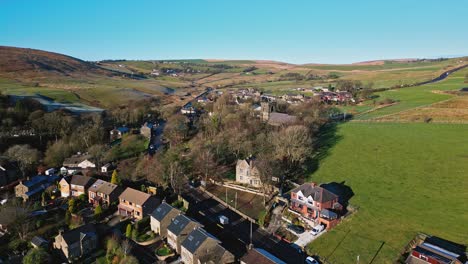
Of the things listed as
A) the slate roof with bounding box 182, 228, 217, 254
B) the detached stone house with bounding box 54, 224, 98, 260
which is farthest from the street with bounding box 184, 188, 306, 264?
the detached stone house with bounding box 54, 224, 98, 260

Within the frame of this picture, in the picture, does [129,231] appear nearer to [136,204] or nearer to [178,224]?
[136,204]

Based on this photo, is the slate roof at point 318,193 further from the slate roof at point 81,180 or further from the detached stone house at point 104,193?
the slate roof at point 81,180

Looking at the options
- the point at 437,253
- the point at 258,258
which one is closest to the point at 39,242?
the point at 258,258

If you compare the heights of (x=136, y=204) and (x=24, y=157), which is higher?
(x=24, y=157)

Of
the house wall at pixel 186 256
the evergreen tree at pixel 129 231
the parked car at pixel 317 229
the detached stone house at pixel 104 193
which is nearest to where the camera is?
the house wall at pixel 186 256

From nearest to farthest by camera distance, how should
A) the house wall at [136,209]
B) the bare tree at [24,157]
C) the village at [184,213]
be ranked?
1. the village at [184,213]
2. the house wall at [136,209]
3. the bare tree at [24,157]

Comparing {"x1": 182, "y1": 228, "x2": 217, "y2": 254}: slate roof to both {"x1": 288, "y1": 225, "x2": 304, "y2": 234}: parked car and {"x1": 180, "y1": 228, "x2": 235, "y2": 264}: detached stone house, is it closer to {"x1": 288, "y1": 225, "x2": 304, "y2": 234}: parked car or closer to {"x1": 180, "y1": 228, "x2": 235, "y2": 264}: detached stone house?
{"x1": 180, "y1": 228, "x2": 235, "y2": 264}: detached stone house

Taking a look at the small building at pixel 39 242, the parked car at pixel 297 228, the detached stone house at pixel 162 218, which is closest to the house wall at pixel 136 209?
the detached stone house at pixel 162 218

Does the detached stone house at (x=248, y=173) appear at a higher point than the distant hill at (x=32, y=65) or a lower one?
lower
